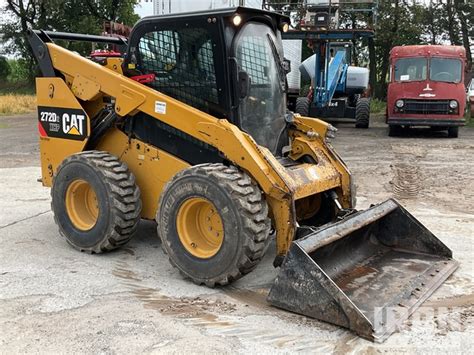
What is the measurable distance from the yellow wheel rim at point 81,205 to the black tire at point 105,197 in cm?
3

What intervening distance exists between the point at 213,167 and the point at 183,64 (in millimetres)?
1121

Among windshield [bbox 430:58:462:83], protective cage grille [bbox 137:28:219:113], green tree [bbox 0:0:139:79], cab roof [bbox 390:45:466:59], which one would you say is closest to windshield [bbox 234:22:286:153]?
protective cage grille [bbox 137:28:219:113]

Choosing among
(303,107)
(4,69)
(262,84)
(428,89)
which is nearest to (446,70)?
(428,89)

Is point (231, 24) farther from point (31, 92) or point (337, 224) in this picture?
point (31, 92)

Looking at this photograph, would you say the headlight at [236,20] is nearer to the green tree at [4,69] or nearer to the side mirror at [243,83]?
the side mirror at [243,83]

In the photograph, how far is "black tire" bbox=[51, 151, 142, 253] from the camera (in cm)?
468

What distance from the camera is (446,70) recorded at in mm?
14594

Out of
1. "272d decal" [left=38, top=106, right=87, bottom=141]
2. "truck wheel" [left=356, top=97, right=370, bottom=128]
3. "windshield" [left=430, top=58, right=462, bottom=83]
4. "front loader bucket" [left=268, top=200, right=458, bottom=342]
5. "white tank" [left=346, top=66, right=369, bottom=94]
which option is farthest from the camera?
"white tank" [left=346, top=66, right=369, bottom=94]

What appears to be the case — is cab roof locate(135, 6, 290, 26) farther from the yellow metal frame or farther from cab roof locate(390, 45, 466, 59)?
cab roof locate(390, 45, 466, 59)

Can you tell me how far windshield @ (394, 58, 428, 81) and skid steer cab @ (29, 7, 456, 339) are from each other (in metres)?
10.4

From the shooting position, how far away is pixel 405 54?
14.9 meters

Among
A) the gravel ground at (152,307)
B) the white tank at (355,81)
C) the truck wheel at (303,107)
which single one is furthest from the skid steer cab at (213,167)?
the white tank at (355,81)

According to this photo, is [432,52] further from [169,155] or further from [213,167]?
[213,167]

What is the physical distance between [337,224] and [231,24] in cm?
183
